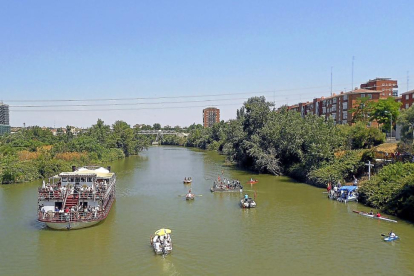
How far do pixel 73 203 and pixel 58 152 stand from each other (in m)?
47.2

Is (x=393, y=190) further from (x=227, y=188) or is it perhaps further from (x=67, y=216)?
(x=67, y=216)

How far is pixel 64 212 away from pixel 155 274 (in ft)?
40.2

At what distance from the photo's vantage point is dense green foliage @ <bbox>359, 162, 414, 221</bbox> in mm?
33219

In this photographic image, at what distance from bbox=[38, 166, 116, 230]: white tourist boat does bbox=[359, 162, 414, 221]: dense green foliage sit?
26984 mm

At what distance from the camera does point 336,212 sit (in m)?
36.6

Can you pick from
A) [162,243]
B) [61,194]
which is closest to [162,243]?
[162,243]

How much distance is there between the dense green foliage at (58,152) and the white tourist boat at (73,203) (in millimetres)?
24676

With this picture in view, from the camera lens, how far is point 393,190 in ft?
116

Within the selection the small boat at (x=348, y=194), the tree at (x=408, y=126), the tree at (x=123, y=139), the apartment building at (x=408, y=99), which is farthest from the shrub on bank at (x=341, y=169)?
the tree at (x=123, y=139)

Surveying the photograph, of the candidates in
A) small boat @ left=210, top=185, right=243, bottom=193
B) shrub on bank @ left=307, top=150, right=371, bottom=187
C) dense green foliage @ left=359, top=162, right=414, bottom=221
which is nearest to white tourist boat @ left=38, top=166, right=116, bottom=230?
small boat @ left=210, top=185, right=243, bottom=193

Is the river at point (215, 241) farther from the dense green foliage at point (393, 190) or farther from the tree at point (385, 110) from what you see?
the tree at point (385, 110)

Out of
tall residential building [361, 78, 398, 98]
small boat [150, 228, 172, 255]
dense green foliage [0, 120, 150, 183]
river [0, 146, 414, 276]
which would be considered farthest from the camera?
tall residential building [361, 78, 398, 98]

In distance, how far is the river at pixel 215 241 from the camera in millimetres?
23406

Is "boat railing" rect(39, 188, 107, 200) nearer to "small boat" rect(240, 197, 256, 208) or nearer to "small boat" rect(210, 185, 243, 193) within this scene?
"small boat" rect(240, 197, 256, 208)
